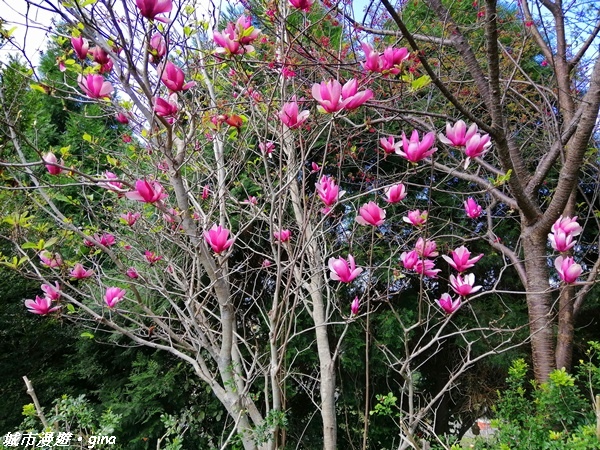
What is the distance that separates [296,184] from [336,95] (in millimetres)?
1374

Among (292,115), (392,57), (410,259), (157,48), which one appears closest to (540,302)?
(410,259)

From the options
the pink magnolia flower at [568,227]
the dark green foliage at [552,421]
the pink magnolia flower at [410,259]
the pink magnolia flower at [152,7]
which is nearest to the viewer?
the pink magnolia flower at [152,7]

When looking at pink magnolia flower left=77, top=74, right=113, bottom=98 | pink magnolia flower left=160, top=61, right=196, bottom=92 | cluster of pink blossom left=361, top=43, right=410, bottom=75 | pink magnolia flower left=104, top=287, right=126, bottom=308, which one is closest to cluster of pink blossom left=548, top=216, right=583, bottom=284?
cluster of pink blossom left=361, top=43, right=410, bottom=75

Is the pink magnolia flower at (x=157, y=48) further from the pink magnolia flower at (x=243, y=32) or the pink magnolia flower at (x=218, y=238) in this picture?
the pink magnolia flower at (x=218, y=238)

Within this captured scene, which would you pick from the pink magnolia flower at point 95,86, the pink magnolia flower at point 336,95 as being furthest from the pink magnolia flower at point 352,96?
the pink magnolia flower at point 95,86

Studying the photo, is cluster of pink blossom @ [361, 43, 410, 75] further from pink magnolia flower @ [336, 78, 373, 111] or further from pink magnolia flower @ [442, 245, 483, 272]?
pink magnolia flower @ [442, 245, 483, 272]

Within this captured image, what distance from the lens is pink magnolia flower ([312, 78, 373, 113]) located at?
998mm

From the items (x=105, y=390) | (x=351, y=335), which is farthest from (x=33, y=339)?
(x=351, y=335)

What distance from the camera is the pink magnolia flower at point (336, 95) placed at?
1.00 m

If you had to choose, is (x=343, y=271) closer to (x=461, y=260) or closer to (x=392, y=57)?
(x=461, y=260)

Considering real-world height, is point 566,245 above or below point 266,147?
below

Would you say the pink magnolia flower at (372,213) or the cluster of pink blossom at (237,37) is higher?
the cluster of pink blossom at (237,37)

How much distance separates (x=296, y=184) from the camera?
93.3 inches

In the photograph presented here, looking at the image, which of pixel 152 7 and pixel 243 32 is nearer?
pixel 152 7
